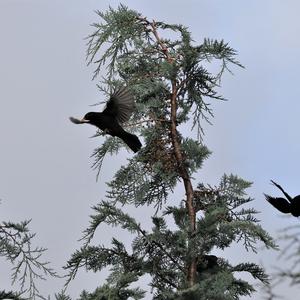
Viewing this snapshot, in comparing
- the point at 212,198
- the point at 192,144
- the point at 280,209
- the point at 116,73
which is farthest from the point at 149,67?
the point at 280,209

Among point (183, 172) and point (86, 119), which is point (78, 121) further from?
point (183, 172)

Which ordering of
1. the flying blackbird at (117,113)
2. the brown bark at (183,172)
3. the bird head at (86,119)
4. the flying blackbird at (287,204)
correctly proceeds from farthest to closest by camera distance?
the bird head at (86,119) < the flying blackbird at (117,113) < the brown bark at (183,172) < the flying blackbird at (287,204)

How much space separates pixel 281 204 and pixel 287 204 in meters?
0.07

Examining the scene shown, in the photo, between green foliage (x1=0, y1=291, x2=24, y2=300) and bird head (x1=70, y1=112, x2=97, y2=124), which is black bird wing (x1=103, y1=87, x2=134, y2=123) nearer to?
bird head (x1=70, y1=112, x2=97, y2=124)

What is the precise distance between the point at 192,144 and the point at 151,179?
64 centimetres

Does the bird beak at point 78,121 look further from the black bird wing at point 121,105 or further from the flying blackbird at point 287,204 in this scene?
the flying blackbird at point 287,204

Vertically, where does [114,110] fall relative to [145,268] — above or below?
above

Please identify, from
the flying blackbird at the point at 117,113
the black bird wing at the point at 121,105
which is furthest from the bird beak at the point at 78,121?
the black bird wing at the point at 121,105

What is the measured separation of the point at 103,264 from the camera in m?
8.12

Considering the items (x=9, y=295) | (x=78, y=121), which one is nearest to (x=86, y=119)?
(x=78, y=121)

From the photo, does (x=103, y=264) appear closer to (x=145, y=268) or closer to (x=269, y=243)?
(x=145, y=268)

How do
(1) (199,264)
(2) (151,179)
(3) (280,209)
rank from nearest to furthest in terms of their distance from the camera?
(3) (280,209)
(1) (199,264)
(2) (151,179)

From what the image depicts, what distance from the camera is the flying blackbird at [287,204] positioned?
5.88 meters

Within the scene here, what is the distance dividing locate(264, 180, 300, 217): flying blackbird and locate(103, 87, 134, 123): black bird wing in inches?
105
